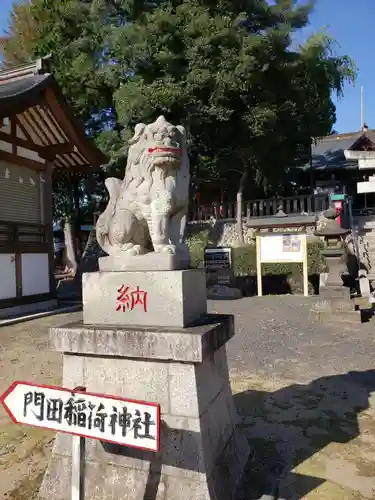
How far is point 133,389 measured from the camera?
→ 261 centimetres

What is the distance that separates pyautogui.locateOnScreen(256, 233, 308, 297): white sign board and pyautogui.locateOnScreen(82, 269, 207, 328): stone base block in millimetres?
9722

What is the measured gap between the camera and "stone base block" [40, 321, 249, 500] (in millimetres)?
2426

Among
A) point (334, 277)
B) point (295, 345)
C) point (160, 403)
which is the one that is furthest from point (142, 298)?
point (334, 277)

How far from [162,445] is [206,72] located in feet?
41.9

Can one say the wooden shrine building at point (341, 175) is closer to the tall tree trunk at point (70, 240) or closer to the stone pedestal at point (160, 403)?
the tall tree trunk at point (70, 240)

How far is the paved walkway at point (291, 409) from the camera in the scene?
2.88 metres

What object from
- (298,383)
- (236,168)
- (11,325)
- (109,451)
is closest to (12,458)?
(109,451)

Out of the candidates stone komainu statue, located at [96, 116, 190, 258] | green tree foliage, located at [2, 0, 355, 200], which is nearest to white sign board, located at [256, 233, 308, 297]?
green tree foliage, located at [2, 0, 355, 200]

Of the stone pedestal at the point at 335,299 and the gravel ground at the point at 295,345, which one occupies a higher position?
the stone pedestal at the point at 335,299

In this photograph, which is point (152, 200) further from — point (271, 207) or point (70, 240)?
point (70, 240)

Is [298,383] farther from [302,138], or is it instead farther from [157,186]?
[302,138]

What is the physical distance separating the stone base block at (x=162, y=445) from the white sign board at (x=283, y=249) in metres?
9.78

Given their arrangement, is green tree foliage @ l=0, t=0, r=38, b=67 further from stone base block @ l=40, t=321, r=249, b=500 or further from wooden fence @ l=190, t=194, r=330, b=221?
stone base block @ l=40, t=321, r=249, b=500

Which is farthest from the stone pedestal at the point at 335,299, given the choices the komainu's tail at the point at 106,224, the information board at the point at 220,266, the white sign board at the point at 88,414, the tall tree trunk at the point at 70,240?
the tall tree trunk at the point at 70,240
